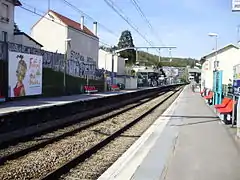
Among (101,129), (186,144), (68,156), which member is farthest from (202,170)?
(101,129)

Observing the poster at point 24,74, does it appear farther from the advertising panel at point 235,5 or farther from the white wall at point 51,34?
the white wall at point 51,34

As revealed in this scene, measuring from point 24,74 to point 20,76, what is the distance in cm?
59

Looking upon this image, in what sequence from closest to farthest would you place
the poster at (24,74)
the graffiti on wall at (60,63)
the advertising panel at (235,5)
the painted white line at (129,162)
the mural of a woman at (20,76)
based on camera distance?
the painted white line at (129,162) < the advertising panel at (235,5) < the poster at (24,74) < the mural of a woman at (20,76) < the graffiti on wall at (60,63)

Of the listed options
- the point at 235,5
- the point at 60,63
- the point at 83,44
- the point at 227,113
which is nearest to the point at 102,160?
the point at 235,5

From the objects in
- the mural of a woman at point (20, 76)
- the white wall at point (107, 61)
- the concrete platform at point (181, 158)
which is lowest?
the concrete platform at point (181, 158)

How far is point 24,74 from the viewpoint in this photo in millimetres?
28016

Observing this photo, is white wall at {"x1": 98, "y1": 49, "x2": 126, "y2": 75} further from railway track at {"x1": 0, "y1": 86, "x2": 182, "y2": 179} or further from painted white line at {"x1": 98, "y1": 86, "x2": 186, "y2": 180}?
painted white line at {"x1": 98, "y1": 86, "x2": 186, "y2": 180}

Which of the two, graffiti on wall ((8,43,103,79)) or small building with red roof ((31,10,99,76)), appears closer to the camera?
graffiti on wall ((8,43,103,79))

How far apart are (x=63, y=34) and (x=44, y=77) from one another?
25.7m

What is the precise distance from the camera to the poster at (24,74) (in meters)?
26.3

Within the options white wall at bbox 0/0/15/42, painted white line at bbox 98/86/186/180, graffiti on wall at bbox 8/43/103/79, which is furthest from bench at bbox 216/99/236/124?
white wall at bbox 0/0/15/42

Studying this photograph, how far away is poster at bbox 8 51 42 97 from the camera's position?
26281 millimetres

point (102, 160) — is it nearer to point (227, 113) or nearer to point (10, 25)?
point (227, 113)

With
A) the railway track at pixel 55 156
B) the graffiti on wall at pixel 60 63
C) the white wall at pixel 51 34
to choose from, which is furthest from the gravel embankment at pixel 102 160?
the white wall at pixel 51 34
